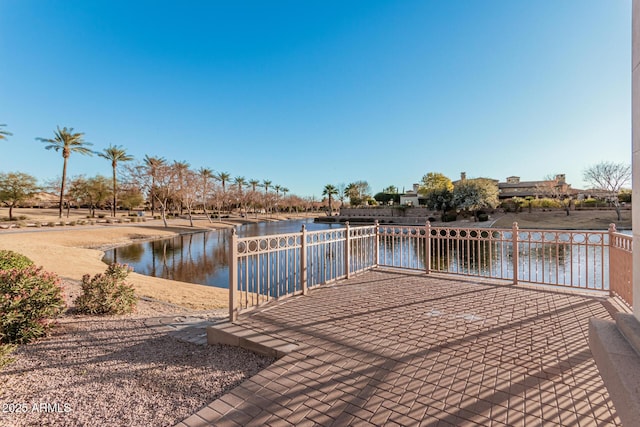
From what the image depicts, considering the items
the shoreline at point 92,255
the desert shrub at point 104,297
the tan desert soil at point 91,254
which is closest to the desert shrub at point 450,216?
the shoreline at point 92,255

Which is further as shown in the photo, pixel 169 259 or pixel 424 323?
pixel 169 259

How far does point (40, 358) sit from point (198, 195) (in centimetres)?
4462

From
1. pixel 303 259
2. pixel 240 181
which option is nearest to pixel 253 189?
pixel 240 181

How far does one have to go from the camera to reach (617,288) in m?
4.73

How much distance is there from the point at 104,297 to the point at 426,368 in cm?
519

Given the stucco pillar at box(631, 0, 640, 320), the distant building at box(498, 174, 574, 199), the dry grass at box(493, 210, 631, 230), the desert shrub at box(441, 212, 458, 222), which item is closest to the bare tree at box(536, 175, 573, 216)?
the distant building at box(498, 174, 574, 199)

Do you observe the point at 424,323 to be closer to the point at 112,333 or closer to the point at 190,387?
the point at 190,387

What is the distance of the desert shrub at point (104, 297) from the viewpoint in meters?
5.15

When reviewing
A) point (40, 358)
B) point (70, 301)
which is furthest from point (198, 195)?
point (40, 358)

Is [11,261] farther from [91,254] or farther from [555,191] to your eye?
[555,191]

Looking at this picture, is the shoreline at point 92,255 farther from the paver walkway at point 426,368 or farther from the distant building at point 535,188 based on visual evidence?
the distant building at point 535,188

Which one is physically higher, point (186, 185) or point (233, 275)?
point (186, 185)

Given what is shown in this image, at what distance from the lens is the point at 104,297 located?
16.9 feet

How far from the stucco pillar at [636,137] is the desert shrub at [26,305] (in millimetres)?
5845
